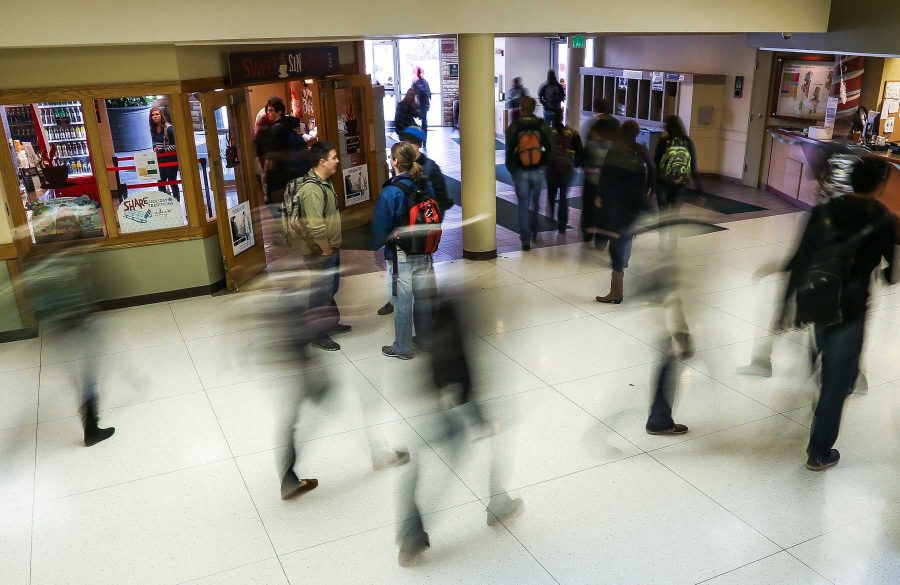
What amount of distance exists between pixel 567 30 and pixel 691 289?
3.22 meters

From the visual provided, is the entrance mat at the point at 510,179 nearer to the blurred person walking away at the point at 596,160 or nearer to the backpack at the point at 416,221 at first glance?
the blurred person walking away at the point at 596,160

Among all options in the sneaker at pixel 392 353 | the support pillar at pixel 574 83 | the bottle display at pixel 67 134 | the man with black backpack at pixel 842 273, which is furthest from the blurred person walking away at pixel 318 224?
the support pillar at pixel 574 83

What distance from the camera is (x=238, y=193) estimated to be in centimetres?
896

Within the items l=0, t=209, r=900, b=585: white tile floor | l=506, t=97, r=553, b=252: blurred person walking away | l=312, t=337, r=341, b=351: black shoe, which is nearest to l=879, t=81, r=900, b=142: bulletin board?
l=0, t=209, r=900, b=585: white tile floor

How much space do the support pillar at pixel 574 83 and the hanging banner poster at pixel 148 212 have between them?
35.6 ft

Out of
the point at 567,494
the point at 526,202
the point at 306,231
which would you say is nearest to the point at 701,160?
the point at 526,202

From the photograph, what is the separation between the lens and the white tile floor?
390 centimetres

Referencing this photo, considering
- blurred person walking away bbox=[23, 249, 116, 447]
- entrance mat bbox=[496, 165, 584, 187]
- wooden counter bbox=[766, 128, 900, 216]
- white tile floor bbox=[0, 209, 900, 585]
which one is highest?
blurred person walking away bbox=[23, 249, 116, 447]

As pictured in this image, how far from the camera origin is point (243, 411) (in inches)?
218

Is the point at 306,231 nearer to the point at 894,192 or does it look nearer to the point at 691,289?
the point at 691,289

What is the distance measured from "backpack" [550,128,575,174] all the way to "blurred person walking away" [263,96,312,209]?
3.33m

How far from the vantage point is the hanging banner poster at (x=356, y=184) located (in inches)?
419

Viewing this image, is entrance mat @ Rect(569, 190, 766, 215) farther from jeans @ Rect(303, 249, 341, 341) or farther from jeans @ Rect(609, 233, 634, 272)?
jeans @ Rect(303, 249, 341, 341)

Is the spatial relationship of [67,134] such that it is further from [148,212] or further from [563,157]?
[563,157]
